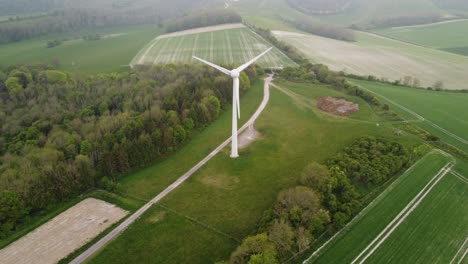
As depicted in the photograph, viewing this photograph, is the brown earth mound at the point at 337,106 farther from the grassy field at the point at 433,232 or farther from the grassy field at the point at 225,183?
the grassy field at the point at 433,232

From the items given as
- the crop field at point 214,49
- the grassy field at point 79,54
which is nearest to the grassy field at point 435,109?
the crop field at point 214,49

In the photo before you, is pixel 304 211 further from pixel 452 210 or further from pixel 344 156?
pixel 452 210

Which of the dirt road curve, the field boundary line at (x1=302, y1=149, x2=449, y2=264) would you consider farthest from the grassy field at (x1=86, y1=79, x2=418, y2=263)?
the field boundary line at (x1=302, y1=149, x2=449, y2=264)

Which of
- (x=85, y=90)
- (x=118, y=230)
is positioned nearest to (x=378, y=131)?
(x=118, y=230)

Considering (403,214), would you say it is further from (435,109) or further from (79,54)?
(79,54)

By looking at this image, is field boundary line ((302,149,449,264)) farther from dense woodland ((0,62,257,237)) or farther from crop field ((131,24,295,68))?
crop field ((131,24,295,68))
